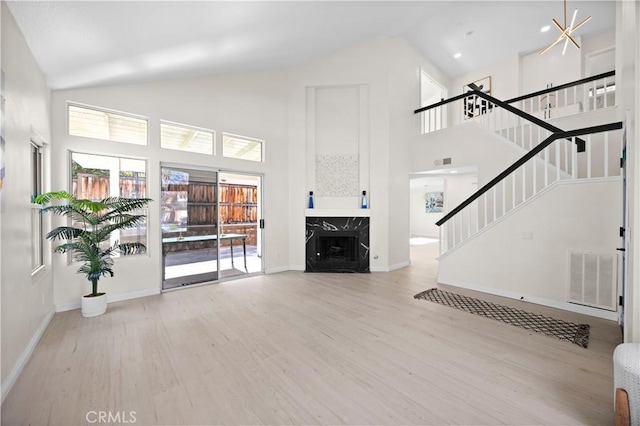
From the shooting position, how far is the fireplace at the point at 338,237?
557 centimetres

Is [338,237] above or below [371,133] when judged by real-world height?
below

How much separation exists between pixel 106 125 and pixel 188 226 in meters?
1.84

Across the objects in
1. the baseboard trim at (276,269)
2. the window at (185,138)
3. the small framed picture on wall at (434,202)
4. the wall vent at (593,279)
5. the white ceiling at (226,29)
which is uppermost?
the white ceiling at (226,29)

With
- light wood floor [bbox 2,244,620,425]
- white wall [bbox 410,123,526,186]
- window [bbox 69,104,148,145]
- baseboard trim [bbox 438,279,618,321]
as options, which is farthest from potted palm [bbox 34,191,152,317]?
white wall [bbox 410,123,526,186]

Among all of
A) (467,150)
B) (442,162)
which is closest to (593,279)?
(467,150)

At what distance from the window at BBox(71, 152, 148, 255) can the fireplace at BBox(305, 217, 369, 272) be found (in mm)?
3031

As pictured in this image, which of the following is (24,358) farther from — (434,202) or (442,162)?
(434,202)

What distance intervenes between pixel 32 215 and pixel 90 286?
48.9 inches

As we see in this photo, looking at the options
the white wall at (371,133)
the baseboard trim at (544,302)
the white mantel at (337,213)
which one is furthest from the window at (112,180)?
the baseboard trim at (544,302)

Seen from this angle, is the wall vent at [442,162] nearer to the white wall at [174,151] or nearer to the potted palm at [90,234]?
the white wall at [174,151]

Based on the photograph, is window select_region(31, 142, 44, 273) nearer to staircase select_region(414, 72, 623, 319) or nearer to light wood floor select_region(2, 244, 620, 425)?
light wood floor select_region(2, 244, 620, 425)

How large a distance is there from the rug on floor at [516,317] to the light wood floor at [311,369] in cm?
14

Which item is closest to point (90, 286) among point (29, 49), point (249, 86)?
point (29, 49)

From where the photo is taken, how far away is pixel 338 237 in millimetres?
5691
